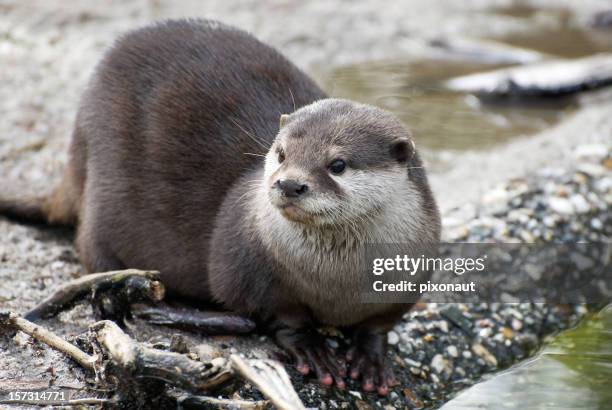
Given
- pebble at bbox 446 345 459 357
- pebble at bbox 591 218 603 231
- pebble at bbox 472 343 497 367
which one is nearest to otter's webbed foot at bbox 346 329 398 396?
pebble at bbox 446 345 459 357

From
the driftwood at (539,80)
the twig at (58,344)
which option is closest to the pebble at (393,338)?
the twig at (58,344)

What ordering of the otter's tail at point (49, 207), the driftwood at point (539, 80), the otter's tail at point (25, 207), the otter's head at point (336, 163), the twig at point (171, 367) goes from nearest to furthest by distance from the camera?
the twig at point (171, 367)
the otter's head at point (336, 163)
the otter's tail at point (49, 207)
the otter's tail at point (25, 207)
the driftwood at point (539, 80)

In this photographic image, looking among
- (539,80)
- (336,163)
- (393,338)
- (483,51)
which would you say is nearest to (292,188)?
(336,163)

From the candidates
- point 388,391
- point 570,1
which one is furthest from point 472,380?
point 570,1

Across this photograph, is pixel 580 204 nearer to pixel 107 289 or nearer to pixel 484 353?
pixel 484 353

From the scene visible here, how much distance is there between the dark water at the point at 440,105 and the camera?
6.71 meters

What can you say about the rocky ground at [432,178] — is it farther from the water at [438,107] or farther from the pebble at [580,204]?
the water at [438,107]

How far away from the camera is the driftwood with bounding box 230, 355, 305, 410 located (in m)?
2.64

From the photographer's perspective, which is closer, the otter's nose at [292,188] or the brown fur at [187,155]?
the otter's nose at [292,188]

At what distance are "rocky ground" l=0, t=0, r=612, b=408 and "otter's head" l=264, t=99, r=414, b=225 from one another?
0.63 m

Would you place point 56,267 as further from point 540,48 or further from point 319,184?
point 540,48

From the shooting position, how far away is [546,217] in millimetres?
4750

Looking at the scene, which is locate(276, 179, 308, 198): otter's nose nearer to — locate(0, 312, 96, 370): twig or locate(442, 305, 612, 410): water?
locate(0, 312, 96, 370): twig

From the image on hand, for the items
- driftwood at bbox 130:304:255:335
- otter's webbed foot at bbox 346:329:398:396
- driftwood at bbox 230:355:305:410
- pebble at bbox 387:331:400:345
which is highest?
driftwood at bbox 130:304:255:335
